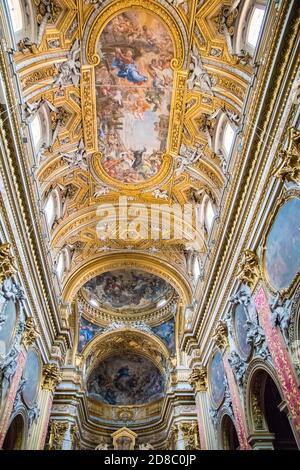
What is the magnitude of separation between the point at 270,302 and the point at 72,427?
14.4m

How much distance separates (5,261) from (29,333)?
364cm

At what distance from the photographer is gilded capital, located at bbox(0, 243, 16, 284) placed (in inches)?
378

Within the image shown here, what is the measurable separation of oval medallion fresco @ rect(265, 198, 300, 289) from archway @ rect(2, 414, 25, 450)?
9917mm

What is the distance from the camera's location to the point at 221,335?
41.8ft

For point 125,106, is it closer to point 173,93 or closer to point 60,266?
point 173,93

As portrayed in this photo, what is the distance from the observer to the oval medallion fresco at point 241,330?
425 inches

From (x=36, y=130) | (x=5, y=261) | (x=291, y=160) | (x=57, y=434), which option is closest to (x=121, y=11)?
Answer: (x=36, y=130)

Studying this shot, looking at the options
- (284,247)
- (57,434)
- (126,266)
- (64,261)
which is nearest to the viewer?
(284,247)

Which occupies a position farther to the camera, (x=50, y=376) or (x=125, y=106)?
(x=50, y=376)

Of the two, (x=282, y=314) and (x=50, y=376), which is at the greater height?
(x=50, y=376)

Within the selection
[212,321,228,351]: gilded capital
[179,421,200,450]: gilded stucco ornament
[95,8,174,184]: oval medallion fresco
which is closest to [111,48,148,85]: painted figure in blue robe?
[95,8,174,184]: oval medallion fresco

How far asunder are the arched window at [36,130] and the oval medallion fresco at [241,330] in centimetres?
918
